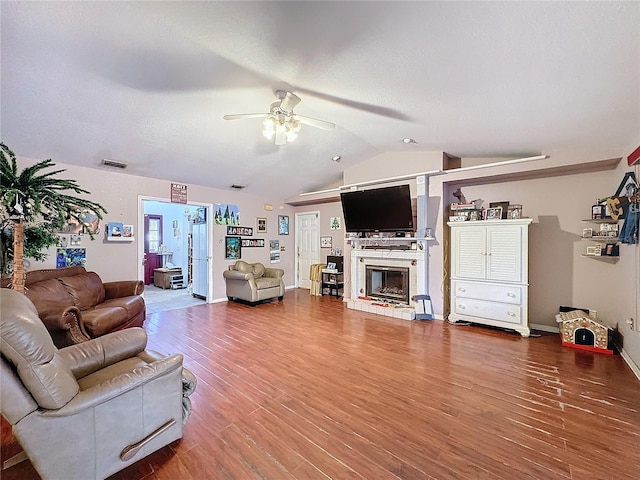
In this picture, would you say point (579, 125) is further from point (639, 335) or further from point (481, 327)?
point (481, 327)

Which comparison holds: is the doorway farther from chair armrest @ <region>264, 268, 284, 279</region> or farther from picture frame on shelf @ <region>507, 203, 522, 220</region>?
picture frame on shelf @ <region>507, 203, 522, 220</region>

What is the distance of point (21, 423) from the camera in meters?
1.26

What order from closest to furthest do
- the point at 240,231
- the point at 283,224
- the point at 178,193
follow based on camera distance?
the point at 178,193 → the point at 240,231 → the point at 283,224

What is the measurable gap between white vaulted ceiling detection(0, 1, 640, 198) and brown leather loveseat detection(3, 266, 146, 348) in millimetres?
1791

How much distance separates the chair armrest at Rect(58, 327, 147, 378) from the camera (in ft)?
5.97

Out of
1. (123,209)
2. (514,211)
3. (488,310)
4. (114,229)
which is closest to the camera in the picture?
(514,211)

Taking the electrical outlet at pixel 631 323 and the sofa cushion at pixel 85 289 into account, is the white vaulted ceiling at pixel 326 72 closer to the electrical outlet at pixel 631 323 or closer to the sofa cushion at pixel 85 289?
the sofa cushion at pixel 85 289

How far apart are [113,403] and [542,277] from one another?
5.30m

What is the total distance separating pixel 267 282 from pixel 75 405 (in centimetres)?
454

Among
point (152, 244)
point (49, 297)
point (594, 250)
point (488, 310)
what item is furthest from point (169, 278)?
point (594, 250)

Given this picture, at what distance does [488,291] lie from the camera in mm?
4125

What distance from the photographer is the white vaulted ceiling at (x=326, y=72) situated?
1715 millimetres

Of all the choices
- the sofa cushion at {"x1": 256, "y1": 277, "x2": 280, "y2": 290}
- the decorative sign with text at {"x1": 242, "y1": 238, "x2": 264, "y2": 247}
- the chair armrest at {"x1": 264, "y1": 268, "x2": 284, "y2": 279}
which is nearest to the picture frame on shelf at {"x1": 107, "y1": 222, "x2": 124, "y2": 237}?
the decorative sign with text at {"x1": 242, "y1": 238, "x2": 264, "y2": 247}

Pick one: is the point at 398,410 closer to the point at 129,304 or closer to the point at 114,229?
the point at 129,304
